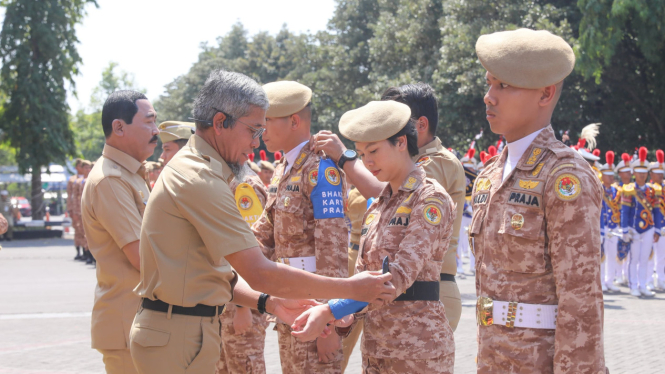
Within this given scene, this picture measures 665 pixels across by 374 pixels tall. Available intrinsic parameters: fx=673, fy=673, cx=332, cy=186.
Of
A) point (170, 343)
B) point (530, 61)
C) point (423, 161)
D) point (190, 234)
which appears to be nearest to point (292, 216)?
point (423, 161)

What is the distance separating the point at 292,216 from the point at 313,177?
0.29 metres

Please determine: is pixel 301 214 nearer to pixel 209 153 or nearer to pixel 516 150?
pixel 209 153

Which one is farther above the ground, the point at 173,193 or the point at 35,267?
the point at 173,193

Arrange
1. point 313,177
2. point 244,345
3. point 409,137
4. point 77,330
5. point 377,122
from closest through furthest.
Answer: point 377,122, point 409,137, point 313,177, point 244,345, point 77,330

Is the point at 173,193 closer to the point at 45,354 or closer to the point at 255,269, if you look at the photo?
the point at 255,269

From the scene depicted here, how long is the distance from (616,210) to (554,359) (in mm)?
11929

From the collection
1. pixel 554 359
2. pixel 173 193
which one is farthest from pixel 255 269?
pixel 554 359

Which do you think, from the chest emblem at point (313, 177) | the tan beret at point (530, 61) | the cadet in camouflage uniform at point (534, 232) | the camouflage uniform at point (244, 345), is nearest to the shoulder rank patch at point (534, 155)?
the cadet in camouflage uniform at point (534, 232)

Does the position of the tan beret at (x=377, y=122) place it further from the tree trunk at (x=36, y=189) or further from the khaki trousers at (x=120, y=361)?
the tree trunk at (x=36, y=189)

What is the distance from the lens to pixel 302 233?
434cm

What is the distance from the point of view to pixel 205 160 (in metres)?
3.07

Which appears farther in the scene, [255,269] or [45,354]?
[45,354]

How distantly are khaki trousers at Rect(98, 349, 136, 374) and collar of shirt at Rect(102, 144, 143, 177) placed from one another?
1.09m

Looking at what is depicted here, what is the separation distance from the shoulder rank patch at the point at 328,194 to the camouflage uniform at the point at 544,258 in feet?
4.36
